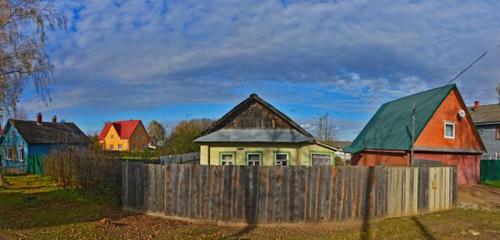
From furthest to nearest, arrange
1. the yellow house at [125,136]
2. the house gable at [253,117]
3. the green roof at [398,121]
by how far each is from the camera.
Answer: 1. the yellow house at [125,136]
2. the house gable at [253,117]
3. the green roof at [398,121]

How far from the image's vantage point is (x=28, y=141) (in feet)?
113

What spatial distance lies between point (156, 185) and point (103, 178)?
5.94 m

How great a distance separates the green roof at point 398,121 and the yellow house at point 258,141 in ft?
14.4

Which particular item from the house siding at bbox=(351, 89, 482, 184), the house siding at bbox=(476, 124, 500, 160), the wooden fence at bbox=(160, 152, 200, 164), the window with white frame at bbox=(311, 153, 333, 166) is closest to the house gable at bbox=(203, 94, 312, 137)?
the window with white frame at bbox=(311, 153, 333, 166)

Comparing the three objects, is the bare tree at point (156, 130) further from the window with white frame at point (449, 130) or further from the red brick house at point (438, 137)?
the window with white frame at point (449, 130)

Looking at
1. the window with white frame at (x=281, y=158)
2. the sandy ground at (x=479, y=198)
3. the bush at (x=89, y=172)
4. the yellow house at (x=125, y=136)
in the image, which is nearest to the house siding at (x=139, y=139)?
the yellow house at (x=125, y=136)

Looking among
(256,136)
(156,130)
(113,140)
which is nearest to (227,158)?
(256,136)

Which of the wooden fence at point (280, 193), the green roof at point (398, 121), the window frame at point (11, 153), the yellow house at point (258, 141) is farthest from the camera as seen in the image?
the window frame at point (11, 153)

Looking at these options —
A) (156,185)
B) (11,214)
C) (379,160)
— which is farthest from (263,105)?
(11,214)

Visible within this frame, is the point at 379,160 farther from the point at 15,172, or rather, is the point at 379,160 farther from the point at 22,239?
the point at 15,172

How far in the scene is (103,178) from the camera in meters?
17.6

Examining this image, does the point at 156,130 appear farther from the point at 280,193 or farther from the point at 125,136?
the point at 280,193

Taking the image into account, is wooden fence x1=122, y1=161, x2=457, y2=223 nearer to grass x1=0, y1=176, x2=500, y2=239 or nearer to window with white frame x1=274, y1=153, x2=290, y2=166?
grass x1=0, y1=176, x2=500, y2=239

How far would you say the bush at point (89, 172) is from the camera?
55.8 ft
